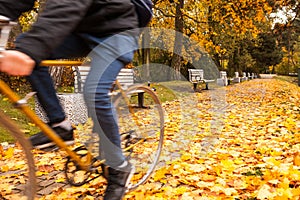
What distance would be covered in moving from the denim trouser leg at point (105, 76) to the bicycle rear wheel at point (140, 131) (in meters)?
0.37

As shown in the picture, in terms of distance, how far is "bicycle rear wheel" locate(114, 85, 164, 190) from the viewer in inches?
102

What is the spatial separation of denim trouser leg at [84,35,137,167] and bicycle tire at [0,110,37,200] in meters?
0.48

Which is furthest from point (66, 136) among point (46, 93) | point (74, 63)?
point (74, 63)

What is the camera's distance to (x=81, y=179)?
8.50 feet

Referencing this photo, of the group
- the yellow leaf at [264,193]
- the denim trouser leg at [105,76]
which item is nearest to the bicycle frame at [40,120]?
the denim trouser leg at [105,76]

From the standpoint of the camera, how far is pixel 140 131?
2.82m

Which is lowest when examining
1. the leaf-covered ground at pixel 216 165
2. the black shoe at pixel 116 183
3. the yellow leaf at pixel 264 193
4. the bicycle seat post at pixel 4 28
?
the leaf-covered ground at pixel 216 165

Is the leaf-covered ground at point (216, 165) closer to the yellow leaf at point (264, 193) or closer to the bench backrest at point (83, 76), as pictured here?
the yellow leaf at point (264, 193)

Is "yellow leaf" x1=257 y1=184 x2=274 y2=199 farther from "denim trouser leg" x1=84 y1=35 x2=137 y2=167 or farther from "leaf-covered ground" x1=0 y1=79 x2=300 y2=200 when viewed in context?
"denim trouser leg" x1=84 y1=35 x2=137 y2=167

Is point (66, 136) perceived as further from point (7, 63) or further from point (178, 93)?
point (178, 93)

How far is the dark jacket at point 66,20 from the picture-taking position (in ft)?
5.08

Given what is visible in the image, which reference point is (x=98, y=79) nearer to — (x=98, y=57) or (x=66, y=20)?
(x=98, y=57)

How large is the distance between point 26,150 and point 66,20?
2.20ft

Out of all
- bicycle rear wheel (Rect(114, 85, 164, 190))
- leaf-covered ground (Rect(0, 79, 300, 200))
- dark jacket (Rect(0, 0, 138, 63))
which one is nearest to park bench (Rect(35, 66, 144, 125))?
leaf-covered ground (Rect(0, 79, 300, 200))
